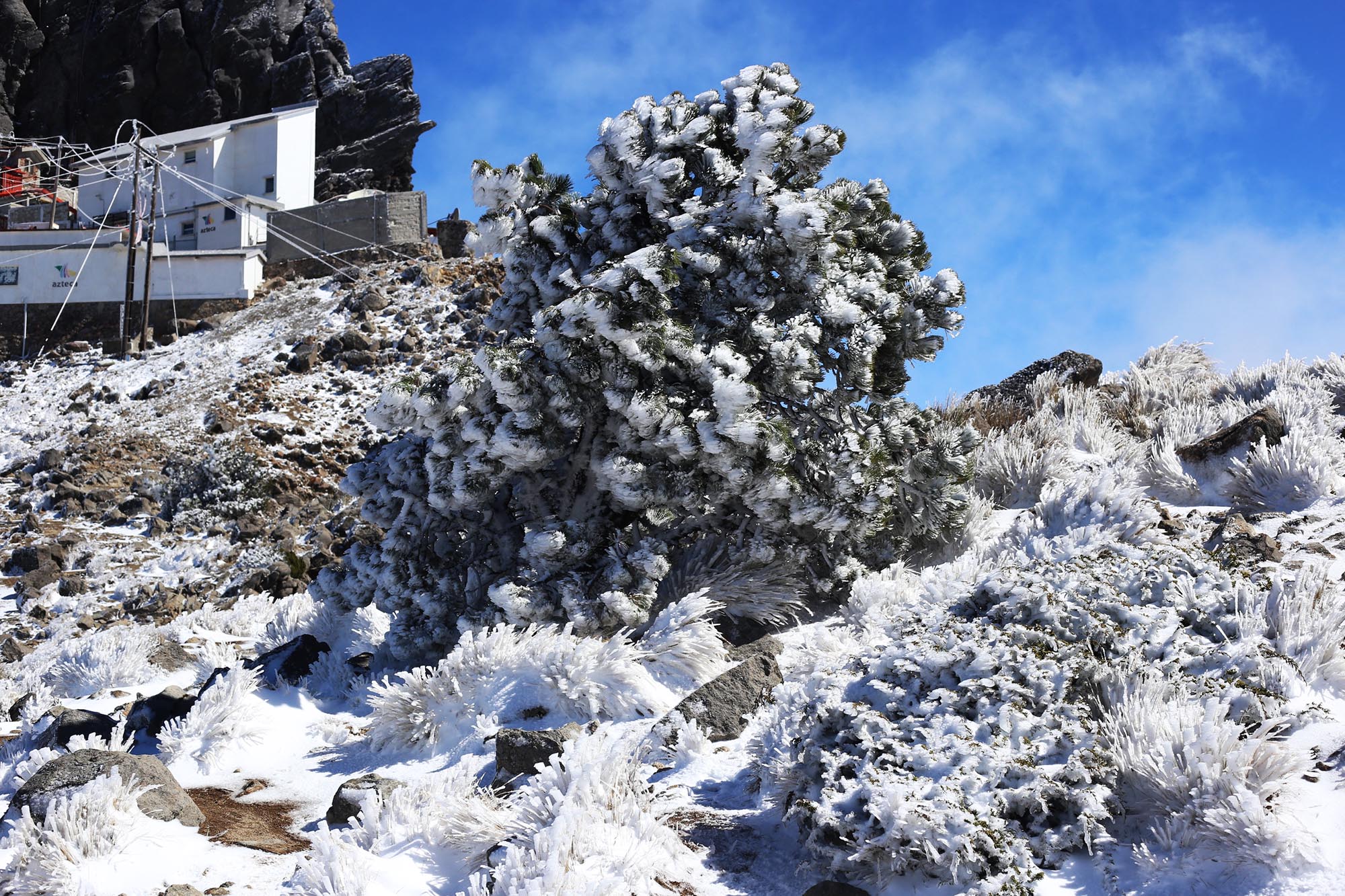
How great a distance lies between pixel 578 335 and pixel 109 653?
13.3 feet

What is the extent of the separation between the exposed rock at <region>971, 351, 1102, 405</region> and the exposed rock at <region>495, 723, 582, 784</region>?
7.62 meters

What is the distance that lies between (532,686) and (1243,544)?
3.78 meters

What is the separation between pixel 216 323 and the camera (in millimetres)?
24766

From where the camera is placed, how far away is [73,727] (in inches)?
208

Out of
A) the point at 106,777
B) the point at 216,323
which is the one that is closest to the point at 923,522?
the point at 106,777

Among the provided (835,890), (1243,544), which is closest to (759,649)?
(835,890)

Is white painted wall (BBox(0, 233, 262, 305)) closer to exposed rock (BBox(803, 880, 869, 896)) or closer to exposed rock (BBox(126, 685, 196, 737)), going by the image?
exposed rock (BBox(126, 685, 196, 737))

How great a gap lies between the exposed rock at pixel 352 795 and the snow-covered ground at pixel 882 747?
0.19ft

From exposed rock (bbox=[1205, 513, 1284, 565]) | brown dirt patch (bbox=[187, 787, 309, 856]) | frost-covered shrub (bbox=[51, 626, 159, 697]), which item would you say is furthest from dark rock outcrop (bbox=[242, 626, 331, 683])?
exposed rock (bbox=[1205, 513, 1284, 565])

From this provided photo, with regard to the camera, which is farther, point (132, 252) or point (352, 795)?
point (132, 252)

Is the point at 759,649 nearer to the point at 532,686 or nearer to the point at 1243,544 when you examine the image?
the point at 532,686

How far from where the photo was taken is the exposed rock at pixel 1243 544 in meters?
5.30

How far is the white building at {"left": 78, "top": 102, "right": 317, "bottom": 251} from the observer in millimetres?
33031

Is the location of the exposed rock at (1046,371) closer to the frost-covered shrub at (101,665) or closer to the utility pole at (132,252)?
the frost-covered shrub at (101,665)
